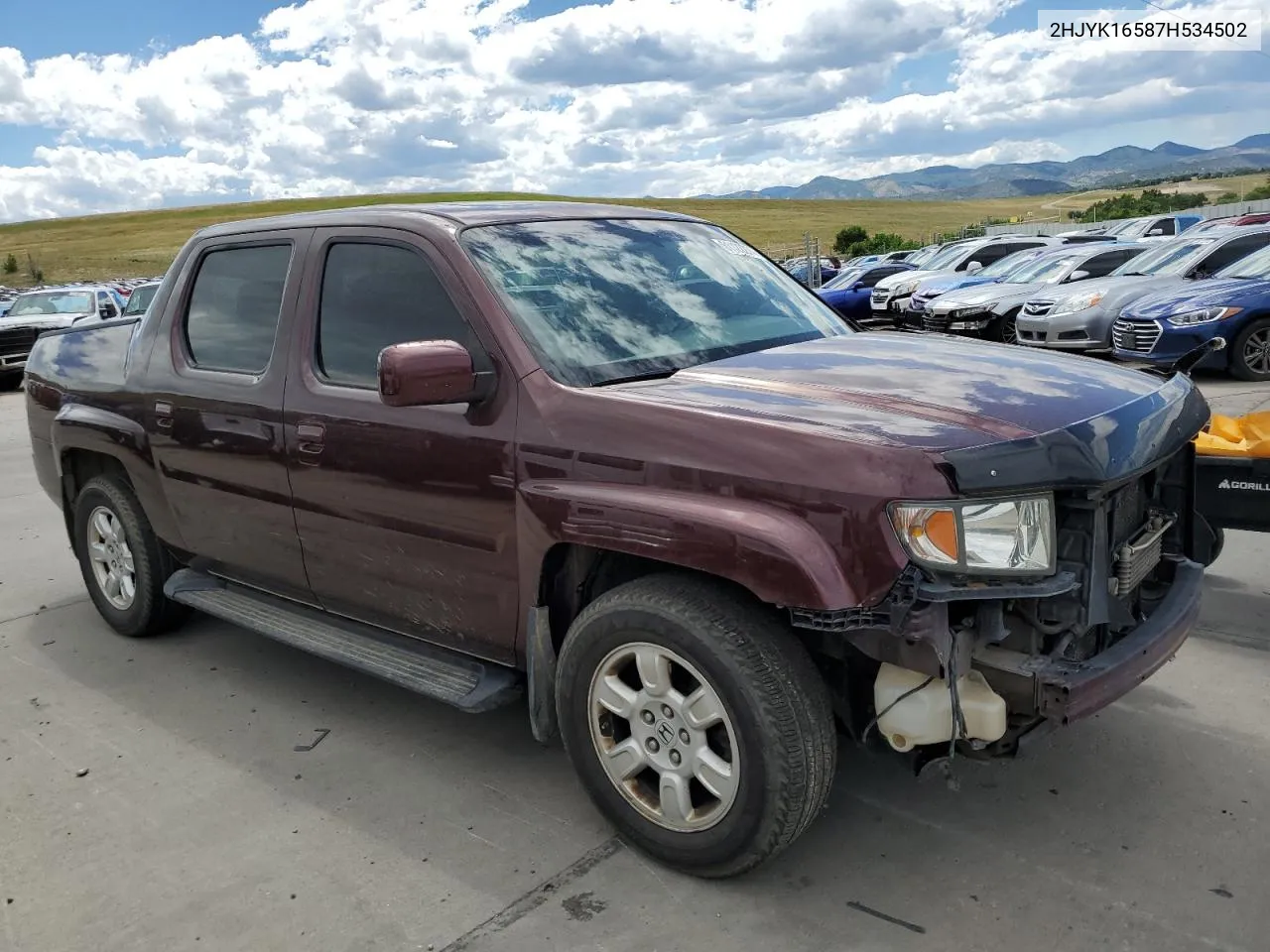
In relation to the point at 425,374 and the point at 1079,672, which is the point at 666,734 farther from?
the point at 425,374

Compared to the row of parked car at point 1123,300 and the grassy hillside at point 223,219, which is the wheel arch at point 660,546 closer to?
the row of parked car at point 1123,300

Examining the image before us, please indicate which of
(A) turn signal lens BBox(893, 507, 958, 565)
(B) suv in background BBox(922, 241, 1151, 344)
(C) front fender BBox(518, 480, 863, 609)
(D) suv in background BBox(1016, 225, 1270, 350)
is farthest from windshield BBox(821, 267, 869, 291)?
(A) turn signal lens BBox(893, 507, 958, 565)

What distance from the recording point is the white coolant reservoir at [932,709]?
2670 millimetres

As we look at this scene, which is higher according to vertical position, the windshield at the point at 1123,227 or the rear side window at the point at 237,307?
the rear side window at the point at 237,307

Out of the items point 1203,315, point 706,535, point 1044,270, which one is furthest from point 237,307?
point 1044,270

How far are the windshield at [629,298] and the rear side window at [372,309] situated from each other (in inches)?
7.8

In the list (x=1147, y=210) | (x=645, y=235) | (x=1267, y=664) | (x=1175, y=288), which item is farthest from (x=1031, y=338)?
(x=1147, y=210)

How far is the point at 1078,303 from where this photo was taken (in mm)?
13320

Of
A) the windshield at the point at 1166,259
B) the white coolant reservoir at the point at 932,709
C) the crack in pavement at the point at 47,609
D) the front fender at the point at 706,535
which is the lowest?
the crack in pavement at the point at 47,609

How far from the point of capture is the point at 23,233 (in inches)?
3802

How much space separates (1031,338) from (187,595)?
11.8m

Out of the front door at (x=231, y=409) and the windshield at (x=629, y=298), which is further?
the front door at (x=231, y=409)

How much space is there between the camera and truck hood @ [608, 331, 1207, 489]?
264 cm

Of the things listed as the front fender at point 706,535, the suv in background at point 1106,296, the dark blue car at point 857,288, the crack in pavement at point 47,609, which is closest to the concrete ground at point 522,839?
the front fender at point 706,535
